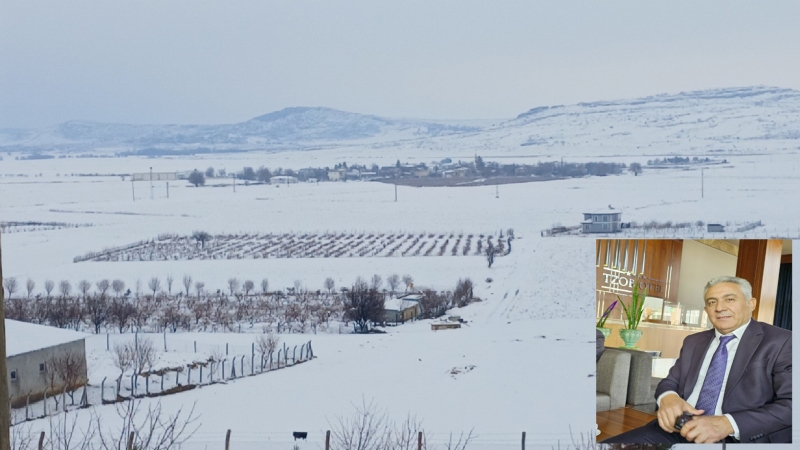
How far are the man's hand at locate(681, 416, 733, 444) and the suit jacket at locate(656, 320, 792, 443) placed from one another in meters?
0.08

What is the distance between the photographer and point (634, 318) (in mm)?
6383

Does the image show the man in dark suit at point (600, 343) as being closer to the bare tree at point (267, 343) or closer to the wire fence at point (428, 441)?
the wire fence at point (428, 441)

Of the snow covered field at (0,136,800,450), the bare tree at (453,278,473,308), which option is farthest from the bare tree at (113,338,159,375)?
the bare tree at (453,278,473,308)

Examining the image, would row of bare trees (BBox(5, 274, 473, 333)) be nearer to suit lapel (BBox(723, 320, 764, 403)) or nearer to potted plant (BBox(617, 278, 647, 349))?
potted plant (BBox(617, 278, 647, 349))

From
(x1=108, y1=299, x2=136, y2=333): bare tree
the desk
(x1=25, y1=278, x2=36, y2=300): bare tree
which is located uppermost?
(x1=25, y1=278, x2=36, y2=300): bare tree

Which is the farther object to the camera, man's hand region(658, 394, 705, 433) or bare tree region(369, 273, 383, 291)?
bare tree region(369, 273, 383, 291)

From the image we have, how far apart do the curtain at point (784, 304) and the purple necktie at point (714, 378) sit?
846 mm

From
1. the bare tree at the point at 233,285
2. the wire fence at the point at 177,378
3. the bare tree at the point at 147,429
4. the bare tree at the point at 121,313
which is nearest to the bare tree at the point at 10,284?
the bare tree at the point at 121,313

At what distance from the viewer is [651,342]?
6453mm

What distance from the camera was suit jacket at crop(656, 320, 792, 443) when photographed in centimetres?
558

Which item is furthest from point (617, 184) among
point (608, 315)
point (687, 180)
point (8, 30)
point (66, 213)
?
point (8, 30)

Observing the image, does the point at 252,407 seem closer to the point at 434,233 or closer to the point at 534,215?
the point at 434,233

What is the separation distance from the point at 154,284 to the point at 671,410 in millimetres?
3613

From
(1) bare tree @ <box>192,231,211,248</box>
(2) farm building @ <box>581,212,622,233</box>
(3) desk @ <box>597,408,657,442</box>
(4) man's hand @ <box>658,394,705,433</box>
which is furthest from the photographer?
(1) bare tree @ <box>192,231,211,248</box>
